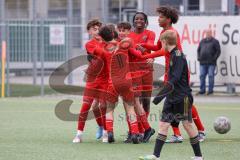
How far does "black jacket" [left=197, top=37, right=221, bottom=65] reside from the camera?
22.8 m

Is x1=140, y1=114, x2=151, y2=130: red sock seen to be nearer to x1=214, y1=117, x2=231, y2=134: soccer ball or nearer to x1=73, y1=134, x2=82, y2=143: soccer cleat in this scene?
x1=73, y1=134, x2=82, y2=143: soccer cleat

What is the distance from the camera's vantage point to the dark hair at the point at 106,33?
11.9 metres

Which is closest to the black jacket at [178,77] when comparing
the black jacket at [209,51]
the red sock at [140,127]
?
the red sock at [140,127]

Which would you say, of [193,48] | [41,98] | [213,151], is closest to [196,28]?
[193,48]

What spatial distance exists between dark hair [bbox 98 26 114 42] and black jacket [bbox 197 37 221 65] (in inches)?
436

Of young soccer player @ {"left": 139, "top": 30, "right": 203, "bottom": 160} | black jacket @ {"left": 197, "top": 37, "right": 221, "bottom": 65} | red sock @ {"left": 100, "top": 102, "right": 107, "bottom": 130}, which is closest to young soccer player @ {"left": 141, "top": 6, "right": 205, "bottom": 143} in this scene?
young soccer player @ {"left": 139, "top": 30, "right": 203, "bottom": 160}

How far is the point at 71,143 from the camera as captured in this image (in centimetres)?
1225

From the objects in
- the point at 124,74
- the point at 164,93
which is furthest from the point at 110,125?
the point at 164,93

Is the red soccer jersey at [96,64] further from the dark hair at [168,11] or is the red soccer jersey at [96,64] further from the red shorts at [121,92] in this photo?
the dark hair at [168,11]

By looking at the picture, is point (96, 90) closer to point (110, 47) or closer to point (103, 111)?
point (103, 111)

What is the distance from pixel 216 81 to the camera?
23453 millimetres

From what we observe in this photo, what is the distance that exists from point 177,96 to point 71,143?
2.57 m

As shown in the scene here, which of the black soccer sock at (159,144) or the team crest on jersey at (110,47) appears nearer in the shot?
the black soccer sock at (159,144)

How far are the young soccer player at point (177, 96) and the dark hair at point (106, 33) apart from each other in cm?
167
